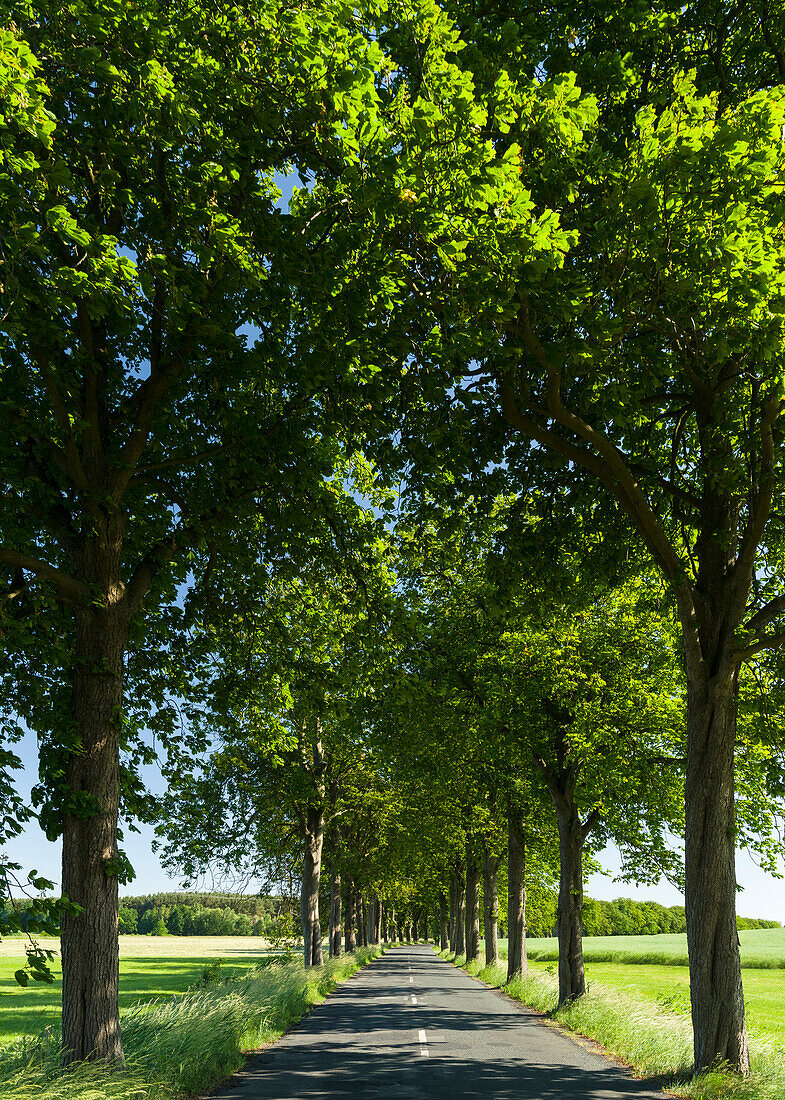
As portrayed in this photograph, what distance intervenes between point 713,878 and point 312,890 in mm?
17468

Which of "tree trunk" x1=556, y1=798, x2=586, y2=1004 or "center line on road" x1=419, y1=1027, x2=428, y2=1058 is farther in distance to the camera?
"tree trunk" x1=556, y1=798, x2=586, y2=1004

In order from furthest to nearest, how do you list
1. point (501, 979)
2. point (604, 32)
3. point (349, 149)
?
point (501, 979) < point (604, 32) < point (349, 149)

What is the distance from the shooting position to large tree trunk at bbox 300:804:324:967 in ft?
77.7

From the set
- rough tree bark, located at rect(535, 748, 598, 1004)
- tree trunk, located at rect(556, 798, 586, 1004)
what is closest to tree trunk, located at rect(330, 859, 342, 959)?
rough tree bark, located at rect(535, 748, 598, 1004)

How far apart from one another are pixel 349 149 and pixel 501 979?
26.9 metres

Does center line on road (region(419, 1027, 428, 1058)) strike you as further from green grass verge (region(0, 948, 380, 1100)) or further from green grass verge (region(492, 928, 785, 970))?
green grass verge (region(492, 928, 785, 970))

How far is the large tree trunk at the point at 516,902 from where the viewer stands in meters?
24.0

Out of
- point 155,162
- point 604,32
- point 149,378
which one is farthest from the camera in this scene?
point 149,378

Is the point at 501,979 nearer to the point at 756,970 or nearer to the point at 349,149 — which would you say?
the point at 349,149

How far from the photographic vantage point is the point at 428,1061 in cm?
1154

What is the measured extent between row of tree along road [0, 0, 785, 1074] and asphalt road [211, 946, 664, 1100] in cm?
223

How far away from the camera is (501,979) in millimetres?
25672

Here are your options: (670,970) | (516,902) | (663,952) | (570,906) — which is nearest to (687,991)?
(516,902)

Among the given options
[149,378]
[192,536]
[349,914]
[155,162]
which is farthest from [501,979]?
[155,162]
